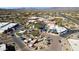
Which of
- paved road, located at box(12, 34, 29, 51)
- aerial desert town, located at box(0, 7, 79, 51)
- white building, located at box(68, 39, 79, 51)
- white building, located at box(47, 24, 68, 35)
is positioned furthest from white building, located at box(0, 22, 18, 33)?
white building, located at box(68, 39, 79, 51)

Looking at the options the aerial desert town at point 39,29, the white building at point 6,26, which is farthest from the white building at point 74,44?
the white building at point 6,26

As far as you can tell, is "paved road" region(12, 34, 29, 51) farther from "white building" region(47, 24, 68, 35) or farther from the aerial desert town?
"white building" region(47, 24, 68, 35)

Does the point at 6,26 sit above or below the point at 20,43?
above

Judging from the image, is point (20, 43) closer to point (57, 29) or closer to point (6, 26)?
point (6, 26)

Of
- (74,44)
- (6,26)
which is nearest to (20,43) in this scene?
(6,26)

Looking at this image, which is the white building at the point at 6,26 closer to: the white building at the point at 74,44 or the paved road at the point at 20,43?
the paved road at the point at 20,43
